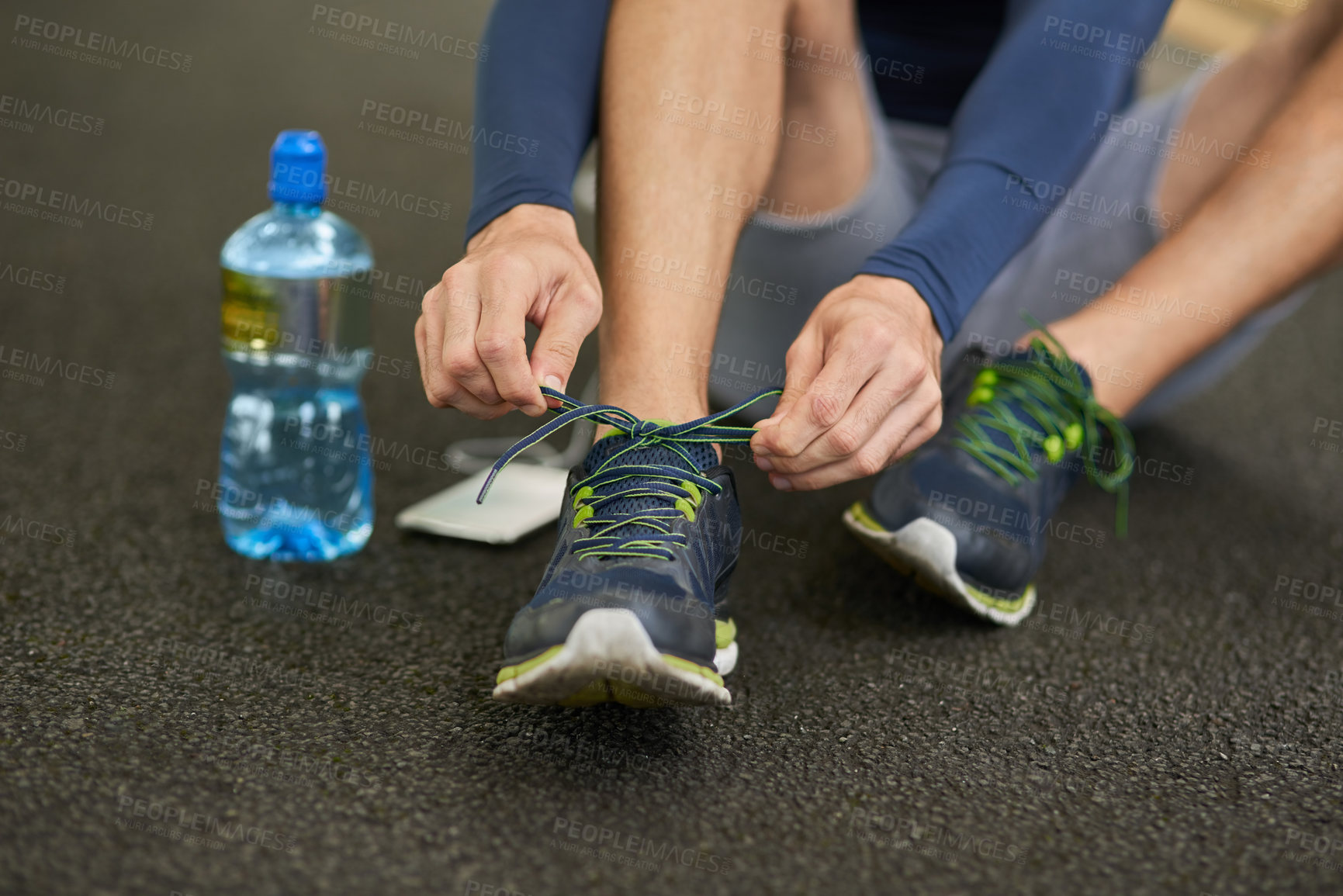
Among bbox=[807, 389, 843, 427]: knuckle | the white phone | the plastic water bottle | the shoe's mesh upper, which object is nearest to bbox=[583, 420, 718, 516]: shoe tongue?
the shoe's mesh upper

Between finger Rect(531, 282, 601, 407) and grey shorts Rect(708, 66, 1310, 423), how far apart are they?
39 cm

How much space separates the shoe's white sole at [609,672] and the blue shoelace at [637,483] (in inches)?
3.7

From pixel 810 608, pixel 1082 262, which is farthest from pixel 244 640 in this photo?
pixel 1082 262

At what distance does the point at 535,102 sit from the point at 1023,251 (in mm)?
551

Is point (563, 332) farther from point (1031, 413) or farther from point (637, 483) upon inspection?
point (1031, 413)

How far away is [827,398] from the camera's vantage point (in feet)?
2.34

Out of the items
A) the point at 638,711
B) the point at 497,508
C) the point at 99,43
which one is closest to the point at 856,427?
the point at 638,711

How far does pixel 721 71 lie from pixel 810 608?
1.53 feet

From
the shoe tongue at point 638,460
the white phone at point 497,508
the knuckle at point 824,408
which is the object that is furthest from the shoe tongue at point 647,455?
the white phone at point 497,508

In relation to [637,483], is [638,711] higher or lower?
lower

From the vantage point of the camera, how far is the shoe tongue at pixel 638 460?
2.48 ft

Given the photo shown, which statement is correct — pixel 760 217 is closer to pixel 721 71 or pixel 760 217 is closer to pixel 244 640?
pixel 721 71

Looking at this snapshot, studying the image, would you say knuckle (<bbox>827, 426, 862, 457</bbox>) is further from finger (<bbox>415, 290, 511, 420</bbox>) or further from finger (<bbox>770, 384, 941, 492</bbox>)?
finger (<bbox>415, 290, 511, 420</bbox>)

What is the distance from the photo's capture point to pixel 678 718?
0.77m
